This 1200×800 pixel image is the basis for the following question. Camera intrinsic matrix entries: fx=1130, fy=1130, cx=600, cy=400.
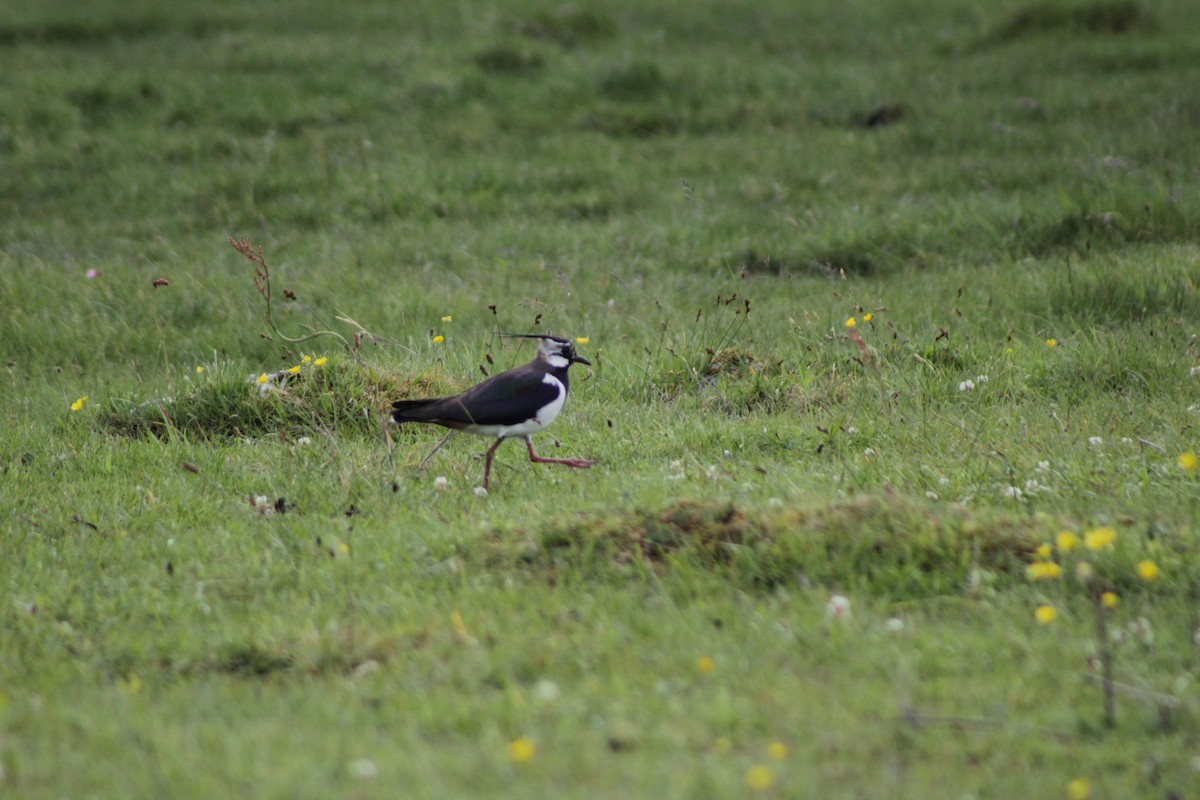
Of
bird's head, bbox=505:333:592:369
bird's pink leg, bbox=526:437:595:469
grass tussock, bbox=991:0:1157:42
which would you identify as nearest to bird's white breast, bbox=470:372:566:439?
bird's pink leg, bbox=526:437:595:469

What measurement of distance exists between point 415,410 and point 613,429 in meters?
1.37

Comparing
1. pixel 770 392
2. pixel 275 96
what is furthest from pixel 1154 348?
pixel 275 96

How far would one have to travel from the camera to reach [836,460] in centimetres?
605

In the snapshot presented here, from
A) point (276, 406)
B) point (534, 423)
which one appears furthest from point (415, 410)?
point (276, 406)

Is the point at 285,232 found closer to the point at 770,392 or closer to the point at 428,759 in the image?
the point at 770,392

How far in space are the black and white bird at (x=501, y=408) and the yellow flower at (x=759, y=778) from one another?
111 inches

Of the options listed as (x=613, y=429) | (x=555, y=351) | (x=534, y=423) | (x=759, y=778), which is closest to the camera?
(x=759, y=778)

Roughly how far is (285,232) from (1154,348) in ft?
27.4

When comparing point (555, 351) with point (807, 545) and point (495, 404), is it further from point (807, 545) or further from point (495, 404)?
point (807, 545)

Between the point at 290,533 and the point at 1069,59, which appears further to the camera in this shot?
the point at 1069,59

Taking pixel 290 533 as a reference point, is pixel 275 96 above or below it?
above

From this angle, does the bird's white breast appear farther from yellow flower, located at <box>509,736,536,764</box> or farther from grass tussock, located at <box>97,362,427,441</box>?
yellow flower, located at <box>509,736,536,764</box>

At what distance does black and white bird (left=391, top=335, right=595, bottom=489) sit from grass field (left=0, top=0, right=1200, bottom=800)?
0.32 meters

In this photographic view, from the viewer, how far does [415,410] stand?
6062 millimetres
